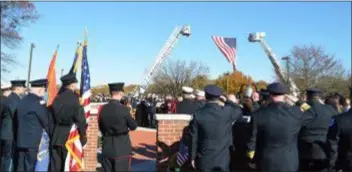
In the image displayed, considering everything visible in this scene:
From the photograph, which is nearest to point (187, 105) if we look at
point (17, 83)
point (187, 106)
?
point (187, 106)

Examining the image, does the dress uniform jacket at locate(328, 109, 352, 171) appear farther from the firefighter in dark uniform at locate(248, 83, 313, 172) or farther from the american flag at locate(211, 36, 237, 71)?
the american flag at locate(211, 36, 237, 71)

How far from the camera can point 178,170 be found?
794 cm

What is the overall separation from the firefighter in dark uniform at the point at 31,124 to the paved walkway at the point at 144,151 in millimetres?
2508

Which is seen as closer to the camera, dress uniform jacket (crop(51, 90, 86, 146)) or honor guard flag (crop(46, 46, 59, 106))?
dress uniform jacket (crop(51, 90, 86, 146))

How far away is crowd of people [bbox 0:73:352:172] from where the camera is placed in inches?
236

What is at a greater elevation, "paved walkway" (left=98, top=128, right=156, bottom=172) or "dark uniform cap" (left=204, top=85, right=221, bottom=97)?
"dark uniform cap" (left=204, top=85, right=221, bottom=97)

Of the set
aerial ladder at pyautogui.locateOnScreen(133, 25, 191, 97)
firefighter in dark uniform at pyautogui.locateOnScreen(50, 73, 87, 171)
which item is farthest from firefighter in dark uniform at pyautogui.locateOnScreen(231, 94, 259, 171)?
aerial ladder at pyautogui.locateOnScreen(133, 25, 191, 97)

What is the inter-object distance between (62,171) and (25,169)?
2.57ft

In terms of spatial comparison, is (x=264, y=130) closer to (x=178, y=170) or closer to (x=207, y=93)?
(x=207, y=93)

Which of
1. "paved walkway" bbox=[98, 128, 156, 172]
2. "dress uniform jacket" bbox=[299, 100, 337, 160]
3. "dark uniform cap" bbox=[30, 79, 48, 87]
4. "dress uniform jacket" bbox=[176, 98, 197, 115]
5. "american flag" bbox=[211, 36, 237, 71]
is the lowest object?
"paved walkway" bbox=[98, 128, 156, 172]

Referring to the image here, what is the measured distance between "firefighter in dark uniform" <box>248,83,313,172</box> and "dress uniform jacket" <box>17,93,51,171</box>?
3.87 metres

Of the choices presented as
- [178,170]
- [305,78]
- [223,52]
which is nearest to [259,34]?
[305,78]

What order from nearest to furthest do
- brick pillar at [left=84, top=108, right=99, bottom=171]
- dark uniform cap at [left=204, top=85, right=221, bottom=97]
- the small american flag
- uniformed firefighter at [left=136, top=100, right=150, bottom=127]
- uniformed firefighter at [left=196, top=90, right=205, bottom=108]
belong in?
dark uniform cap at [left=204, top=85, right=221, bottom=97], the small american flag, uniformed firefighter at [left=196, top=90, right=205, bottom=108], brick pillar at [left=84, top=108, right=99, bottom=171], uniformed firefighter at [left=136, top=100, right=150, bottom=127]

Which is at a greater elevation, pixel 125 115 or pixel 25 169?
pixel 125 115
